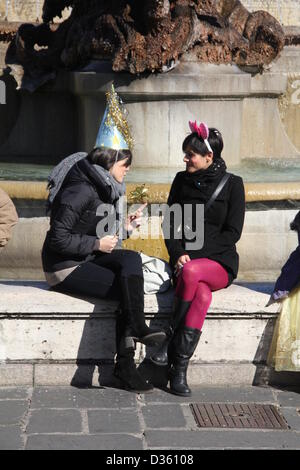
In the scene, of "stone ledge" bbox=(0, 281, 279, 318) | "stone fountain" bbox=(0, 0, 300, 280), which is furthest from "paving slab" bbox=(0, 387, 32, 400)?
"stone fountain" bbox=(0, 0, 300, 280)

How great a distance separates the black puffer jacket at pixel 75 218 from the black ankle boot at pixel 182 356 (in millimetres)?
672

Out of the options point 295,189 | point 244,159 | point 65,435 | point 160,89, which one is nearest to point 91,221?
point 65,435

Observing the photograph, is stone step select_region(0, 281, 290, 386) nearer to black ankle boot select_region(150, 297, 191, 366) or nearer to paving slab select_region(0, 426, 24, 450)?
black ankle boot select_region(150, 297, 191, 366)

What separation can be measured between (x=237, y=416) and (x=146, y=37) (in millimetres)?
4508

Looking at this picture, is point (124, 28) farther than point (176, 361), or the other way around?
point (124, 28)

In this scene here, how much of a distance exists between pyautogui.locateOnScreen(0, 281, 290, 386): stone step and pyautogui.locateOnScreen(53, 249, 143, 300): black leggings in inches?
2.5

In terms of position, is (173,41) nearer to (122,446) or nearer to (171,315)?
(171,315)

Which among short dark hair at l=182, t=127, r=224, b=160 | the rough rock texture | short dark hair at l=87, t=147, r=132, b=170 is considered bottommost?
short dark hair at l=87, t=147, r=132, b=170

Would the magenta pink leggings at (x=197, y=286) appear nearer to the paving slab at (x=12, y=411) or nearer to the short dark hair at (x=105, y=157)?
the short dark hair at (x=105, y=157)

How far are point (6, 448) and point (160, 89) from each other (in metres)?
4.84

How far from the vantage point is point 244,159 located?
34.4 feet

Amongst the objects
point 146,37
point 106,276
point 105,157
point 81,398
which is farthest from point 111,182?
point 146,37

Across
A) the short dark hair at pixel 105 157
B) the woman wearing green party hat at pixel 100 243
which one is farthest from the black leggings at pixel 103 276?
the short dark hair at pixel 105 157

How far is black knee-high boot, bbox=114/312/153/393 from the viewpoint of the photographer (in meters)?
5.78
